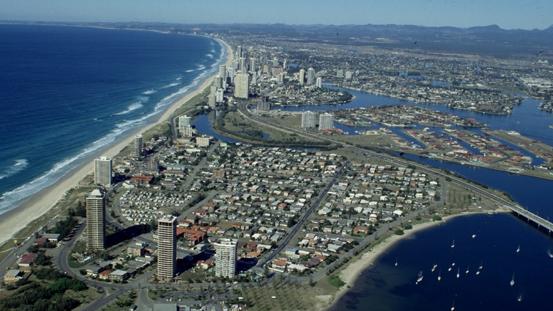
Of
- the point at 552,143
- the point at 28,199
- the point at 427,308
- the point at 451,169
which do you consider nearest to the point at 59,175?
the point at 28,199

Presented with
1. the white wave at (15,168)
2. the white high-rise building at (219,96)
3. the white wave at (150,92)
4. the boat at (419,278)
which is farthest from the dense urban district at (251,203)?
the white wave at (150,92)

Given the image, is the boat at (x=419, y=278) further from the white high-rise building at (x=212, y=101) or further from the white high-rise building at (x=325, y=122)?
the white high-rise building at (x=212, y=101)

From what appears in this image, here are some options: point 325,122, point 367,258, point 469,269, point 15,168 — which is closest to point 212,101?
point 325,122

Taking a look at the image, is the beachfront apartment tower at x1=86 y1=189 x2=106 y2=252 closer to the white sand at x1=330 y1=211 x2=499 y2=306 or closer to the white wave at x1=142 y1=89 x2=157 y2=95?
the white sand at x1=330 y1=211 x2=499 y2=306

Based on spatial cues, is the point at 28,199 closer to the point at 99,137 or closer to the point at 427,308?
the point at 99,137

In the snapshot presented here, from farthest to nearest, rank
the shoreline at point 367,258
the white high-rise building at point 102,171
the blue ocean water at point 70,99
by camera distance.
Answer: the blue ocean water at point 70,99 < the white high-rise building at point 102,171 < the shoreline at point 367,258

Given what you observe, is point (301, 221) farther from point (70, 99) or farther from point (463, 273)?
point (70, 99)

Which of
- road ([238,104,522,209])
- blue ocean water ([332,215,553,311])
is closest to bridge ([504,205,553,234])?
road ([238,104,522,209])
